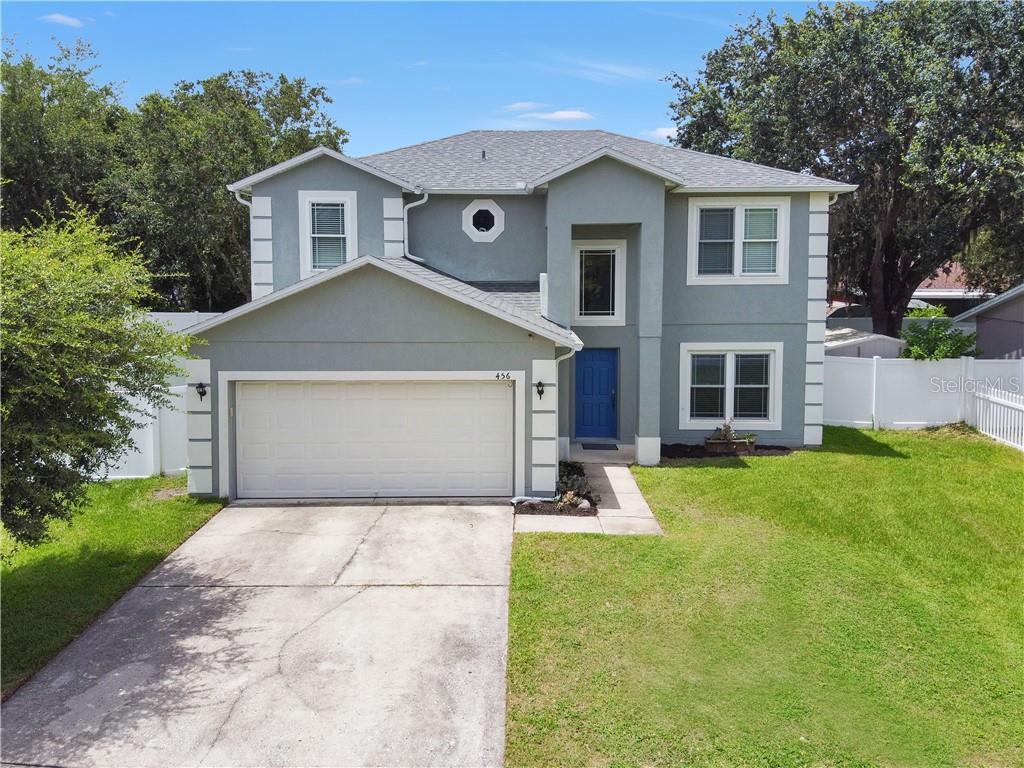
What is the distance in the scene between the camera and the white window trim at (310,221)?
14.2 metres

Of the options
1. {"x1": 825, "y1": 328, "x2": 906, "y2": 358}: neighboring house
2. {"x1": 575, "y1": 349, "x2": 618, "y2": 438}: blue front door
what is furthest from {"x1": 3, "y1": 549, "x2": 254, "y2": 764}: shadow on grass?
{"x1": 825, "y1": 328, "x2": 906, "y2": 358}: neighboring house

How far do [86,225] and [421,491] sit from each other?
6111mm

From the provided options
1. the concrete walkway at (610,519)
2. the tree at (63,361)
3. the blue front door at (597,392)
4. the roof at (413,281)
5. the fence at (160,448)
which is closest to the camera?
the tree at (63,361)

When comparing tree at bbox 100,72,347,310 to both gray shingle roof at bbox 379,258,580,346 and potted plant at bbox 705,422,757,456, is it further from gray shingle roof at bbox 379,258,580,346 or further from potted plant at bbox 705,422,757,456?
potted plant at bbox 705,422,757,456

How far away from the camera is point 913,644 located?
6676 millimetres

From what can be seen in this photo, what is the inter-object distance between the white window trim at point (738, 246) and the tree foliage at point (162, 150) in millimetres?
17304

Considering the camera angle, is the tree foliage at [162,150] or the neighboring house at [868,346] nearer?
the neighboring house at [868,346]

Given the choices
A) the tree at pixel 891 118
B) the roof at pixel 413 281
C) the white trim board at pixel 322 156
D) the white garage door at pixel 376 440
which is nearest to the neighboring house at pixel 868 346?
the tree at pixel 891 118

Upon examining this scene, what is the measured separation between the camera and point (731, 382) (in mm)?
15305

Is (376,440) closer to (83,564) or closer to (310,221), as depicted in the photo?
(83,564)

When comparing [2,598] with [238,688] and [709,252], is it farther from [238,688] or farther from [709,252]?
[709,252]

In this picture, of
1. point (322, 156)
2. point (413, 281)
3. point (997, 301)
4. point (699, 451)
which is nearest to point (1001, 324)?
point (997, 301)

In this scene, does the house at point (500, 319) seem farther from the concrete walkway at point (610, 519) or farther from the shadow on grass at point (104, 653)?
the shadow on grass at point (104, 653)

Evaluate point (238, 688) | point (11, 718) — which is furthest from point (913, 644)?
point (11, 718)
